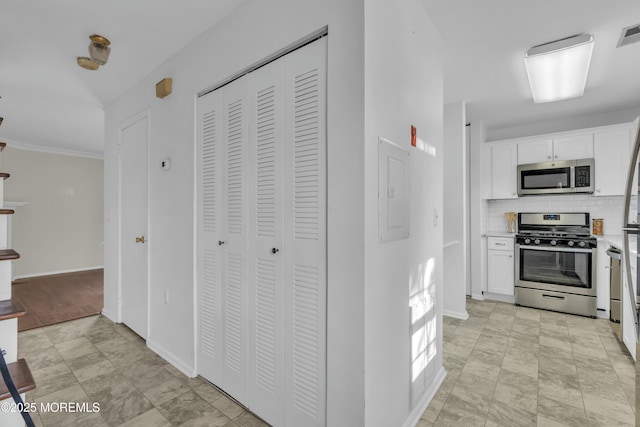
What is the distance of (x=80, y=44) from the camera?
2.36m

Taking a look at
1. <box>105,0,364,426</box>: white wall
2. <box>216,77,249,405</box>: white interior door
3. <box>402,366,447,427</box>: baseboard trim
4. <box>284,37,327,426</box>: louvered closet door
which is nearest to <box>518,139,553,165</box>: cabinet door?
<box>105,0,364,426</box>: white wall

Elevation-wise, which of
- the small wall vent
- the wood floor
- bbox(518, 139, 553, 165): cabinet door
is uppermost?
the small wall vent

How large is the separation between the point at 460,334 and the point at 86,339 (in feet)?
12.1

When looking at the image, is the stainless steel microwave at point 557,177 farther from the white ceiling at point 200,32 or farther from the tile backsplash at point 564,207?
the white ceiling at point 200,32

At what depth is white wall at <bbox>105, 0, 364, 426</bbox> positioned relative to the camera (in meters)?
1.33

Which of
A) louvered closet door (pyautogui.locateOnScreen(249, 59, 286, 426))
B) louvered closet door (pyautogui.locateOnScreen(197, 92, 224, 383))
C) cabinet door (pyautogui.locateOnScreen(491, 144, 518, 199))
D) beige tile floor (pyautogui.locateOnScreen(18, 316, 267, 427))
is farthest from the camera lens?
cabinet door (pyautogui.locateOnScreen(491, 144, 518, 199))

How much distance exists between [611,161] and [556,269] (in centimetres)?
144

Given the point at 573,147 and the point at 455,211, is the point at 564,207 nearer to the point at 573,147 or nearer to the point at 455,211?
the point at 573,147

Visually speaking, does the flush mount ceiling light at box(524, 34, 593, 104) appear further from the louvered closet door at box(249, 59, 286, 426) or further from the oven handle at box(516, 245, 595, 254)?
the louvered closet door at box(249, 59, 286, 426)

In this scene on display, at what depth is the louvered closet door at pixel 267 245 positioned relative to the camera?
1657mm

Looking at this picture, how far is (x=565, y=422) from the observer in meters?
1.77

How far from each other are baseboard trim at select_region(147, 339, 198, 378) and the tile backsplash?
442 centimetres

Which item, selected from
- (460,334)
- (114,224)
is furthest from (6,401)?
(460,334)

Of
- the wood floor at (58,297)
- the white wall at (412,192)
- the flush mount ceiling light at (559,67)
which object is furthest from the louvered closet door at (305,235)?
the wood floor at (58,297)
